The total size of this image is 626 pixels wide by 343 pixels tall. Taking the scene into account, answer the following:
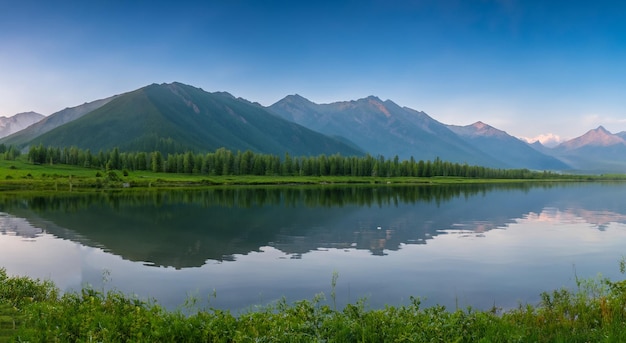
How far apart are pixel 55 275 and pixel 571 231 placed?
6181 cm

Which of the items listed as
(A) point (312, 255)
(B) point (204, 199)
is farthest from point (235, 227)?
(B) point (204, 199)

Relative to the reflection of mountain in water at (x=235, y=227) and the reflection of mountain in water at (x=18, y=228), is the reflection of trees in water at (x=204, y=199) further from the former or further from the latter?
the reflection of mountain in water at (x=18, y=228)

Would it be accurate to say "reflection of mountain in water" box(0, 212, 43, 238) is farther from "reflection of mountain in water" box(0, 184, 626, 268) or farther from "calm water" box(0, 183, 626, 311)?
"reflection of mountain in water" box(0, 184, 626, 268)

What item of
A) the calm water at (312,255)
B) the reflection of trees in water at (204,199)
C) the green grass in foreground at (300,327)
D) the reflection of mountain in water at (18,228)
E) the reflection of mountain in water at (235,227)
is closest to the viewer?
the green grass in foreground at (300,327)

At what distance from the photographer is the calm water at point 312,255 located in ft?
95.9

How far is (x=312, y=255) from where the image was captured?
41406 mm

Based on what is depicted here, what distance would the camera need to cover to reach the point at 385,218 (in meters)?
73.2

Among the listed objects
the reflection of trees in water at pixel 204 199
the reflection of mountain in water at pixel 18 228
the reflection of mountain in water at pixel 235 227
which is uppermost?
the reflection of trees in water at pixel 204 199

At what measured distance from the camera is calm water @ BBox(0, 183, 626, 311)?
95.9ft

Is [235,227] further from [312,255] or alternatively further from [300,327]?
[300,327]

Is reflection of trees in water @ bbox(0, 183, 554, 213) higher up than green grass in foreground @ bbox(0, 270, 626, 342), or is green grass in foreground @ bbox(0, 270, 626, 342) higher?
green grass in foreground @ bbox(0, 270, 626, 342)

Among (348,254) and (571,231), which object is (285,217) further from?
(571,231)

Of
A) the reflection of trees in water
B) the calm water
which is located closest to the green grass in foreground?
the calm water

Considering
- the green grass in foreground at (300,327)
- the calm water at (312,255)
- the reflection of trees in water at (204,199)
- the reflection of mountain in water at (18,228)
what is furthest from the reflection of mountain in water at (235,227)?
the green grass in foreground at (300,327)
